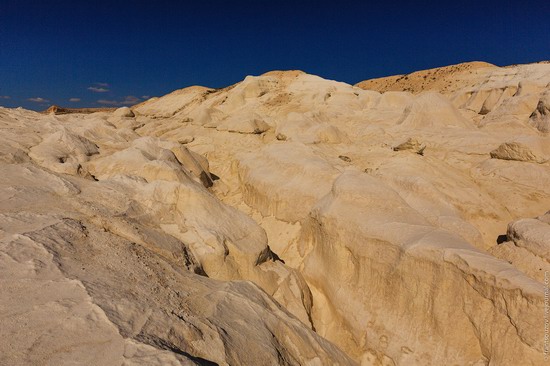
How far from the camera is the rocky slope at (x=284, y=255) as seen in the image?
340 cm

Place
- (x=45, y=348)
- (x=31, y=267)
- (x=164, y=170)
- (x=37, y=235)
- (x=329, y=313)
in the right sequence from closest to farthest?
(x=45, y=348), (x=31, y=267), (x=37, y=235), (x=329, y=313), (x=164, y=170)

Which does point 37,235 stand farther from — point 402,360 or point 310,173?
point 310,173

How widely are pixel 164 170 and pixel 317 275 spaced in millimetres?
4402

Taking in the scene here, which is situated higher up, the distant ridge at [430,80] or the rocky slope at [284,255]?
the distant ridge at [430,80]

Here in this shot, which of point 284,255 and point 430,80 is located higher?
point 430,80

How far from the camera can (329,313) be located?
6680mm

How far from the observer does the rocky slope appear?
11.2 ft

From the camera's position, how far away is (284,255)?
28.2 ft

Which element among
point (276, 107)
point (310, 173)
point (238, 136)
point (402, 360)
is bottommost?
point (402, 360)

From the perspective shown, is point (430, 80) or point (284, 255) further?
point (430, 80)

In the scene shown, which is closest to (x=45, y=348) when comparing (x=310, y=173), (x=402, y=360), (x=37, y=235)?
(x=37, y=235)

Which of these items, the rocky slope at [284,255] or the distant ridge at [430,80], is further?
the distant ridge at [430,80]

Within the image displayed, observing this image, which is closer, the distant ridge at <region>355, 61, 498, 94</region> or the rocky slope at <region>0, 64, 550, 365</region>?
the rocky slope at <region>0, 64, 550, 365</region>

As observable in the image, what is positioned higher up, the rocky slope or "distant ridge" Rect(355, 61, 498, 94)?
"distant ridge" Rect(355, 61, 498, 94)
